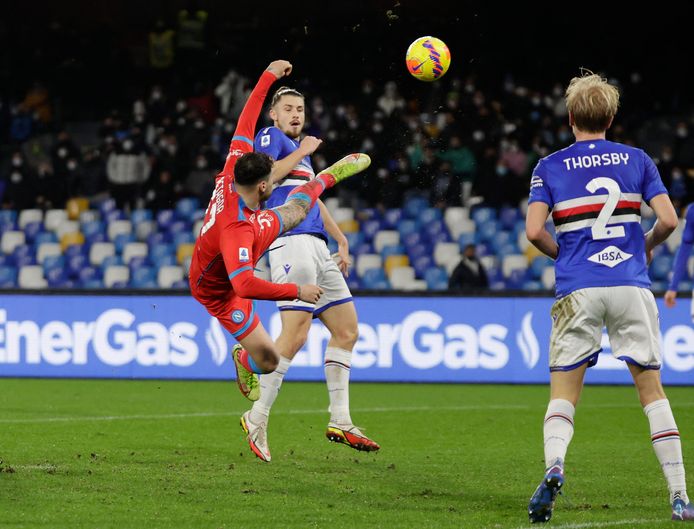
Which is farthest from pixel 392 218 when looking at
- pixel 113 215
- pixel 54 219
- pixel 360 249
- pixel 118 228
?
pixel 54 219

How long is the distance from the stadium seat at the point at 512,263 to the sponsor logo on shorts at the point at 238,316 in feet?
34.0

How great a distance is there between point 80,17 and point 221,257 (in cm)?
1871

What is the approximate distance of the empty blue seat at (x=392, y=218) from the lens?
18734 millimetres

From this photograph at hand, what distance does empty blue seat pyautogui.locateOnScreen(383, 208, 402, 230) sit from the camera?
18734 mm

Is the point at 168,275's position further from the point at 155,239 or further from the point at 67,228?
the point at 67,228

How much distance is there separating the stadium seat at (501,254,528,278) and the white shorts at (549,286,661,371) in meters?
11.6

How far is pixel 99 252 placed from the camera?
19.5 metres

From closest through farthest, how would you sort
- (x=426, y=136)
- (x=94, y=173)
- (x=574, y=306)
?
(x=574, y=306) < (x=426, y=136) < (x=94, y=173)

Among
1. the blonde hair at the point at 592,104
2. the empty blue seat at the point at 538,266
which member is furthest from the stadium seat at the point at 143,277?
the blonde hair at the point at 592,104

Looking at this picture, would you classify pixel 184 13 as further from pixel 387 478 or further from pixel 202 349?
pixel 387 478

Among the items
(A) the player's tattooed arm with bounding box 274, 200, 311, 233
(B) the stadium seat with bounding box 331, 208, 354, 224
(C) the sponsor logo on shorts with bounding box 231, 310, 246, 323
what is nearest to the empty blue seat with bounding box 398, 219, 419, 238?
(B) the stadium seat with bounding box 331, 208, 354, 224

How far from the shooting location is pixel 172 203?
20172mm

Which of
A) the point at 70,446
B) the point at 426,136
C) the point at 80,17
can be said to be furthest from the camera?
the point at 80,17

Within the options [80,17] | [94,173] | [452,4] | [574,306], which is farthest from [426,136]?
[574,306]
